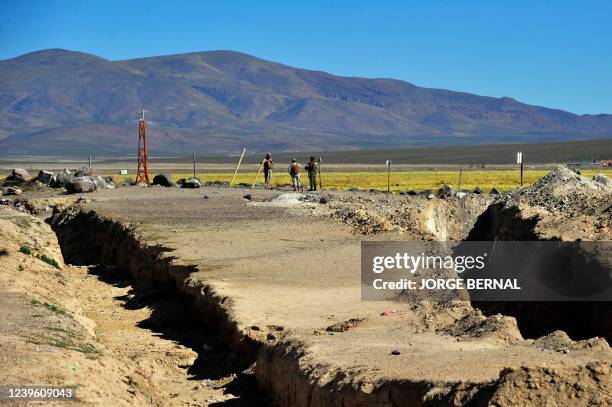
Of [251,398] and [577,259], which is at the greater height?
[577,259]

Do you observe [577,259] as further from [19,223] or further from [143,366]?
[19,223]

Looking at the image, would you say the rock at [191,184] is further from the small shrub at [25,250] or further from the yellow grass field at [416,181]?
the small shrub at [25,250]

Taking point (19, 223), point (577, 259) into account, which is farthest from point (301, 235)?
point (577, 259)

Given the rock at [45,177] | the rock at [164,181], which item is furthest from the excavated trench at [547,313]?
the rock at [45,177]

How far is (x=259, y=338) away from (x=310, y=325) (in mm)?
709

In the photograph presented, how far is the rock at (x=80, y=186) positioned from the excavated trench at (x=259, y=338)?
8.89 m

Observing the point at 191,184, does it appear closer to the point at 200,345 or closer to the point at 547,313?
the point at 200,345

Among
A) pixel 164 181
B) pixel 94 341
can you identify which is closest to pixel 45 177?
pixel 164 181

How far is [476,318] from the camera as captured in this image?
40.1 feet

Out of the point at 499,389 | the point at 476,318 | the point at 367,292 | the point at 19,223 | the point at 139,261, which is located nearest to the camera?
the point at 499,389

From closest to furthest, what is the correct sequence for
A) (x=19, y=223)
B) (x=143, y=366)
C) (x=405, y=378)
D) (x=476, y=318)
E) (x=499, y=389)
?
(x=499, y=389), (x=405, y=378), (x=476, y=318), (x=143, y=366), (x=19, y=223)

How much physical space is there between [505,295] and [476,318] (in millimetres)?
4216

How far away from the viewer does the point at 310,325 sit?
1373 centimetres

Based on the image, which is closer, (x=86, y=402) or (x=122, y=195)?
(x=86, y=402)
